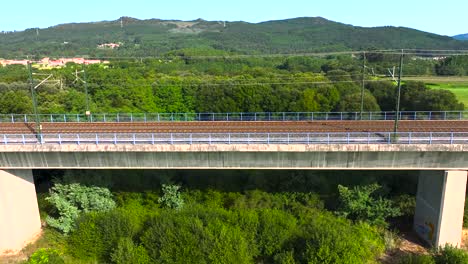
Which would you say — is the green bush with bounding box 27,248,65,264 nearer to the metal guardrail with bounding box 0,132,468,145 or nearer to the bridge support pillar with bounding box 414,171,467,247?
the metal guardrail with bounding box 0,132,468,145

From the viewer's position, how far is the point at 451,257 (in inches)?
840

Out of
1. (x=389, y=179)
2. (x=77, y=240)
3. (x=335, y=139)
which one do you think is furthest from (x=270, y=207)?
(x=77, y=240)

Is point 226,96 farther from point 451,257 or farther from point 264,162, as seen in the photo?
point 451,257

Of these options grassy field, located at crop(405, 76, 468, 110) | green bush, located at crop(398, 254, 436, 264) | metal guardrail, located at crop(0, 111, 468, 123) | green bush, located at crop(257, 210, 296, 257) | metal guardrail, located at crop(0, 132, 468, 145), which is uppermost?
metal guardrail, located at crop(0, 132, 468, 145)

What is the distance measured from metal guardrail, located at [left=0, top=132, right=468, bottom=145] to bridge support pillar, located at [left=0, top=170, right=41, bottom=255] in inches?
112

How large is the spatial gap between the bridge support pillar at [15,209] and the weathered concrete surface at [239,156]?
1217mm

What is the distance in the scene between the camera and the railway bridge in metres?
23.9

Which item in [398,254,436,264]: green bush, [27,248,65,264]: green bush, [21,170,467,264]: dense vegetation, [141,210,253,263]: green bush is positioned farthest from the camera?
[27,248,65,264]: green bush

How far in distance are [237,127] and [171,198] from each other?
29.2 ft

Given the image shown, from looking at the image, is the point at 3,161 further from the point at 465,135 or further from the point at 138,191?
the point at 465,135

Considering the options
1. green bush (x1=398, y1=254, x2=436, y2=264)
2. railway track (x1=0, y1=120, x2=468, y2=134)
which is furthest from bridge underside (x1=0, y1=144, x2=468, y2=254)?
railway track (x1=0, y1=120, x2=468, y2=134)

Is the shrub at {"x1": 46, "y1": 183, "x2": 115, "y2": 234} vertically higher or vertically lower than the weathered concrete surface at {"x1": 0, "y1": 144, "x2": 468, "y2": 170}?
lower

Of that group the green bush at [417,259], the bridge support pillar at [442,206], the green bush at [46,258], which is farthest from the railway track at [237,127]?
the green bush at [417,259]

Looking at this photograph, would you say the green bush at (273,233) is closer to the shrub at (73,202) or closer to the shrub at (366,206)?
the shrub at (366,206)
